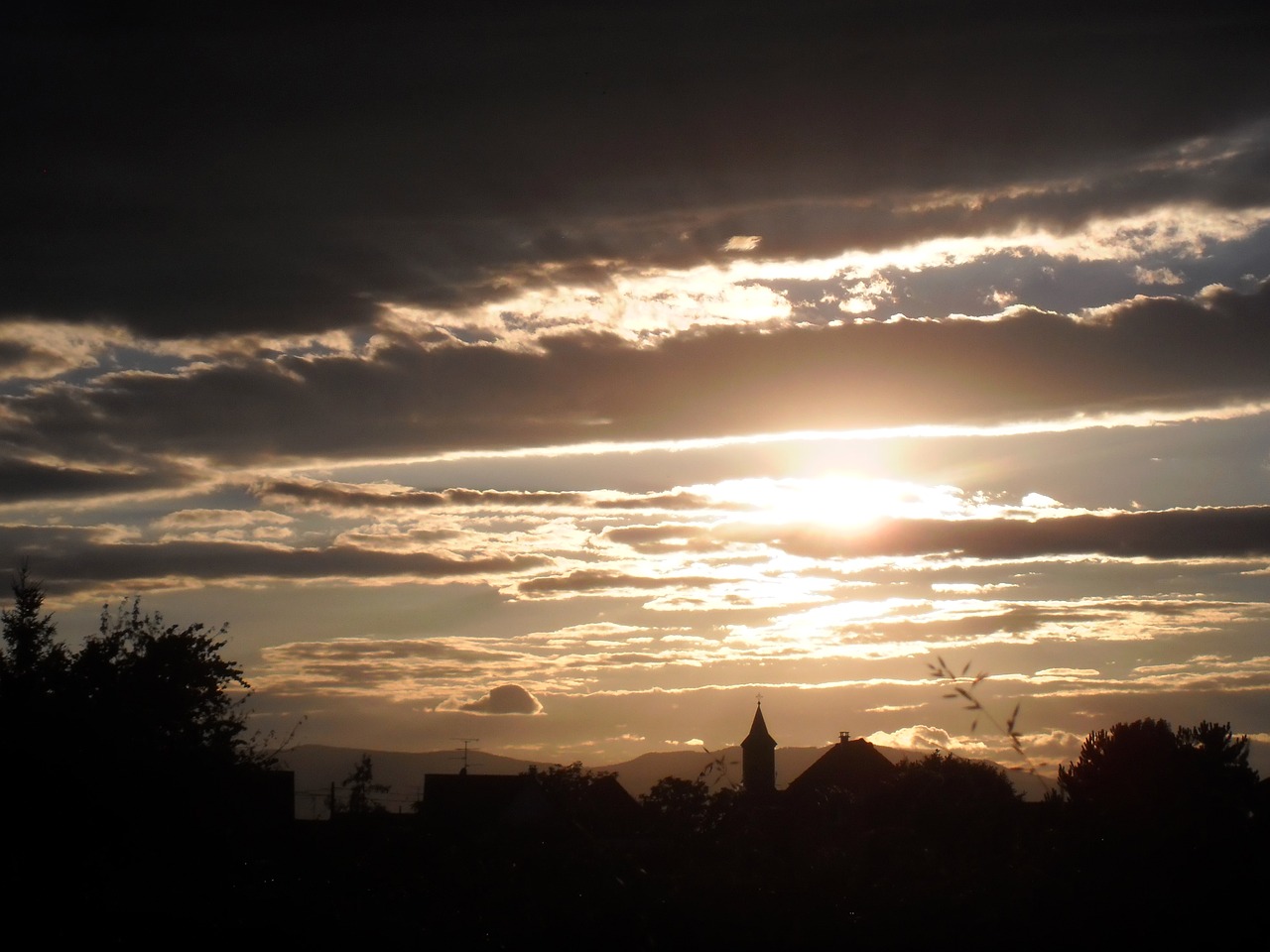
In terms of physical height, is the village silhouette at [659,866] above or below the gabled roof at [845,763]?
above

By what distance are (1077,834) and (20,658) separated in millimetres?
22715

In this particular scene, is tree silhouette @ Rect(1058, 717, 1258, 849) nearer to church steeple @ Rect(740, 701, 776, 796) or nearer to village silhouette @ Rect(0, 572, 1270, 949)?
village silhouette @ Rect(0, 572, 1270, 949)

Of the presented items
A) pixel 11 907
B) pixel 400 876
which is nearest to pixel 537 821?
pixel 400 876

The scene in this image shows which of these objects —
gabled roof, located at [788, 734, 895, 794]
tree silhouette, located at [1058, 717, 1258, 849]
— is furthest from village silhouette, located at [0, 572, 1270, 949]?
gabled roof, located at [788, 734, 895, 794]

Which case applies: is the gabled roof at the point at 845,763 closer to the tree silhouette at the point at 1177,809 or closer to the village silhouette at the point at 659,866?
the village silhouette at the point at 659,866

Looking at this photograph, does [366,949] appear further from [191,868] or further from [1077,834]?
[1077,834]

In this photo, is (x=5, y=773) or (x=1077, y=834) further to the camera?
(x=5, y=773)

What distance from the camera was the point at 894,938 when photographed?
564 cm

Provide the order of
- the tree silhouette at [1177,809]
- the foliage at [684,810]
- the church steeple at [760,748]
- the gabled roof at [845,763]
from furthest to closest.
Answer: the church steeple at [760,748] < the gabled roof at [845,763] < the foliage at [684,810] < the tree silhouette at [1177,809]

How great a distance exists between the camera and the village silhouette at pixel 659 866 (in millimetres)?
5375

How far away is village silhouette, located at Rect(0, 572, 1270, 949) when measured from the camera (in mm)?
5375

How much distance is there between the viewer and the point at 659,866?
21.9 feet

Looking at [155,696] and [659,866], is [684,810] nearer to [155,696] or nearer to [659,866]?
[659,866]

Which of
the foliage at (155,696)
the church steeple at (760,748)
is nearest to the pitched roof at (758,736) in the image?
the church steeple at (760,748)
